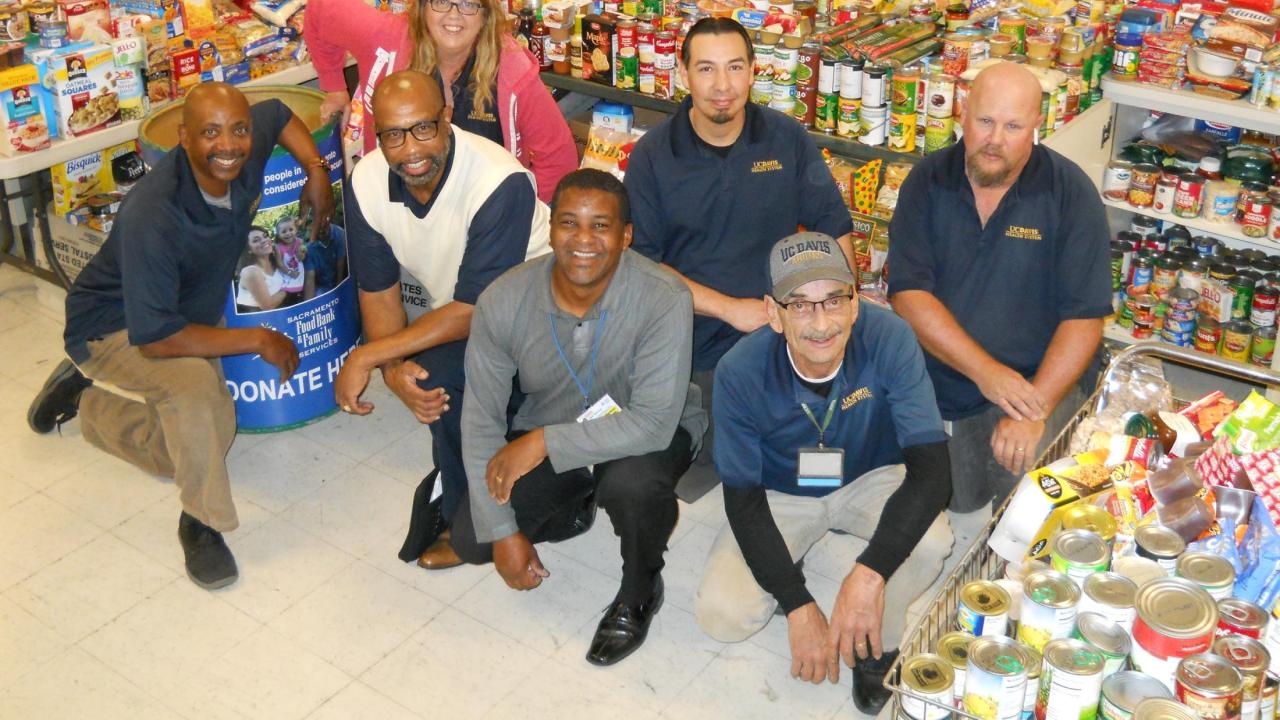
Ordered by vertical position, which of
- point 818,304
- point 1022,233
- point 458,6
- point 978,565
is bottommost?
point 978,565

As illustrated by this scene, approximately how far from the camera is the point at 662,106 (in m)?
4.89

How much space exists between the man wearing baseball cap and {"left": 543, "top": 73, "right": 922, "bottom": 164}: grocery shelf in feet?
4.28

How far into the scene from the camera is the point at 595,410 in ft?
11.3

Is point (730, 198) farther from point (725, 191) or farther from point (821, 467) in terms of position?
point (821, 467)

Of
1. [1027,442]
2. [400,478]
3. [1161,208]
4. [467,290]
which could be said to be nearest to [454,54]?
[467,290]

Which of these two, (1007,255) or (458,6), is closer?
(1007,255)

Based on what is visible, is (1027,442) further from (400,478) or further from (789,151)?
(400,478)

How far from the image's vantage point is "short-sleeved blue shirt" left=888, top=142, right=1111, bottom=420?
352 centimetres

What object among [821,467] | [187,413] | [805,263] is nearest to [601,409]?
[821,467]

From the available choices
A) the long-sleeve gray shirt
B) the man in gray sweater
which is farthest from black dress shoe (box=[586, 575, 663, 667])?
the long-sleeve gray shirt

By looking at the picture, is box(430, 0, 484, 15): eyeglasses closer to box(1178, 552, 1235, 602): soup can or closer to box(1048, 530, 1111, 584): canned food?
box(1048, 530, 1111, 584): canned food

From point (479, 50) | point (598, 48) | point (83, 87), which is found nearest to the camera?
point (479, 50)

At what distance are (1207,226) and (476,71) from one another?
2.46 meters

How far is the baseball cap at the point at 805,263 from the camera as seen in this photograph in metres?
2.96
